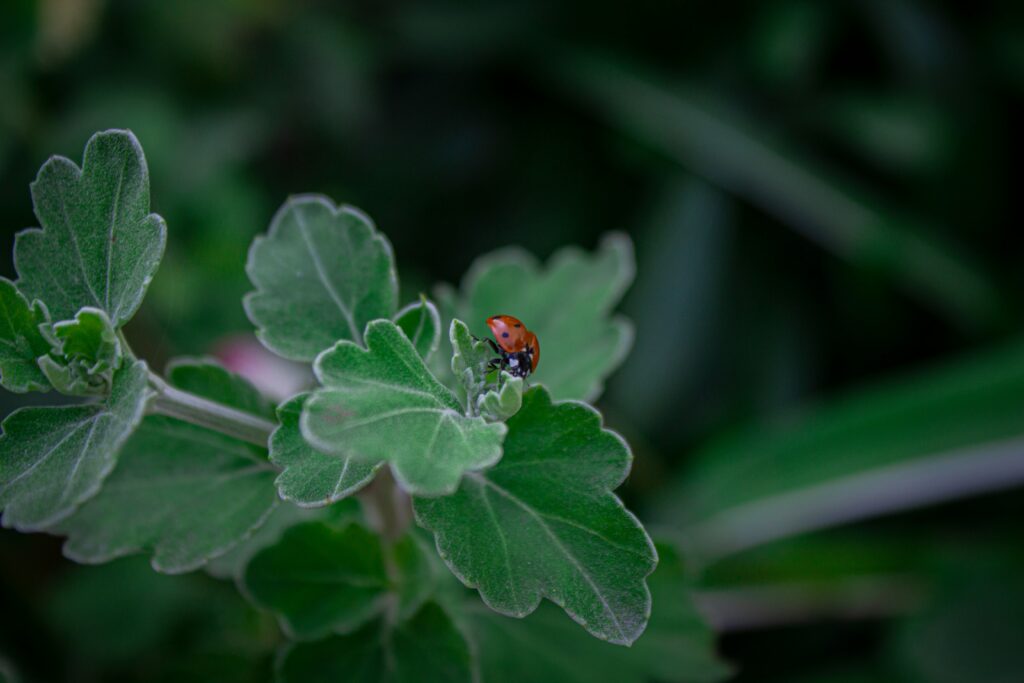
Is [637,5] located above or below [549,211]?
above

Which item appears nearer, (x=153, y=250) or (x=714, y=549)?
(x=153, y=250)

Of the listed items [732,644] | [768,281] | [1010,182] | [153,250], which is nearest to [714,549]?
[732,644]

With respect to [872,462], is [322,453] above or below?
below

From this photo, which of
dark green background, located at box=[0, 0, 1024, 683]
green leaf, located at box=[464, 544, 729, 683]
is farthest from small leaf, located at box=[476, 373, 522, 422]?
dark green background, located at box=[0, 0, 1024, 683]

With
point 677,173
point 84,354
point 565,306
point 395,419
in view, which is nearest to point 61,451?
point 84,354

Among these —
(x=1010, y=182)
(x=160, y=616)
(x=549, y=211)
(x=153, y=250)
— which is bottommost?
(x=160, y=616)

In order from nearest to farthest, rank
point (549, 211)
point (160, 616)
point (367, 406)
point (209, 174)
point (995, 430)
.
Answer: point (367, 406), point (160, 616), point (995, 430), point (209, 174), point (549, 211)

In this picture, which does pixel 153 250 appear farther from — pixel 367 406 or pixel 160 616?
pixel 160 616

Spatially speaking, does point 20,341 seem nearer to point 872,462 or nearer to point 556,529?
point 556,529

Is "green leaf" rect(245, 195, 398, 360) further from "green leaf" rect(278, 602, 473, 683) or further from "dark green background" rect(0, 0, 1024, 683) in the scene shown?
"dark green background" rect(0, 0, 1024, 683)
